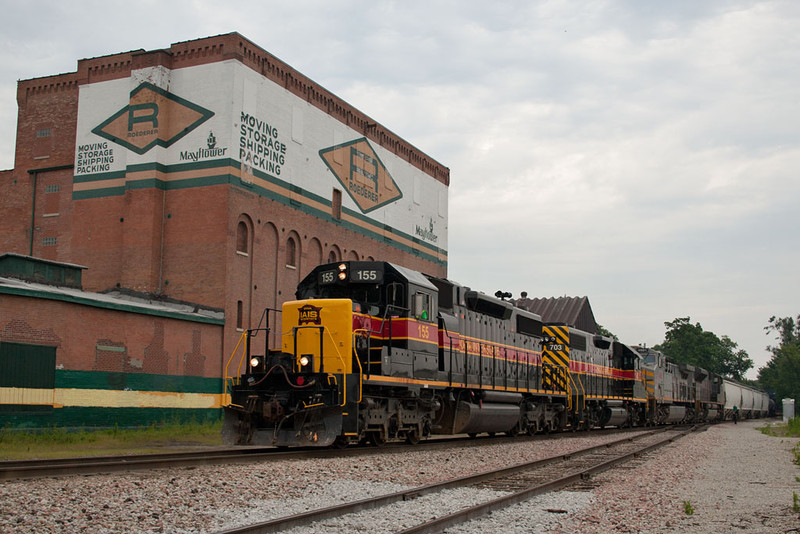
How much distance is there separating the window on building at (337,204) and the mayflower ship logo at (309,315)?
999 inches

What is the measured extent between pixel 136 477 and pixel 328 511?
11.2 ft

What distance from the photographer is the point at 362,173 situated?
1682 inches

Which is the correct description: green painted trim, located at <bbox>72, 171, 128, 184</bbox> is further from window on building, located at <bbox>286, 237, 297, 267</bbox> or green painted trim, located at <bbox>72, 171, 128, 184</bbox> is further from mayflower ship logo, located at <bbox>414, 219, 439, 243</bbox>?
mayflower ship logo, located at <bbox>414, 219, 439, 243</bbox>

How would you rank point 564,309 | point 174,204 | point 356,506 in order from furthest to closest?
point 564,309, point 174,204, point 356,506

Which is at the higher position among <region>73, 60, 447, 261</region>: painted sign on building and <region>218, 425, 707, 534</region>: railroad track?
<region>73, 60, 447, 261</region>: painted sign on building

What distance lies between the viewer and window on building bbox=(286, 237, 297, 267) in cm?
3685

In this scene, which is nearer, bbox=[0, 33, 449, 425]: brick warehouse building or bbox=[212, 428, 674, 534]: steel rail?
bbox=[212, 428, 674, 534]: steel rail

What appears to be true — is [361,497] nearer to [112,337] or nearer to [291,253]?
[112,337]

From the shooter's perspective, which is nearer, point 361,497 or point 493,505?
point 493,505

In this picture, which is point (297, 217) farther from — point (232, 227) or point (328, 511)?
point (328, 511)

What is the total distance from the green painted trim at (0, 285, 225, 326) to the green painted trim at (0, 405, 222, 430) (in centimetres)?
319

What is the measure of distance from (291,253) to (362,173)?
7.99 meters

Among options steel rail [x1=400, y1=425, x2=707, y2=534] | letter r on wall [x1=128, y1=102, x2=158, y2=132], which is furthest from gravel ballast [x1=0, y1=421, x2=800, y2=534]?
letter r on wall [x1=128, y1=102, x2=158, y2=132]

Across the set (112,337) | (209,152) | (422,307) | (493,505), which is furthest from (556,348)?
(493,505)
